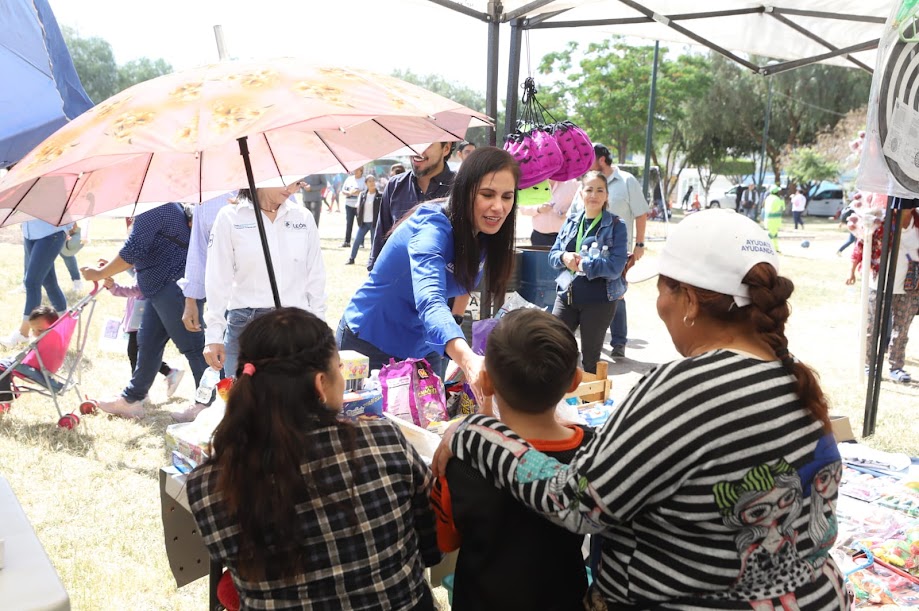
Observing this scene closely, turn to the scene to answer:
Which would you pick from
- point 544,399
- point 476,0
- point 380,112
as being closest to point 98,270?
point 476,0

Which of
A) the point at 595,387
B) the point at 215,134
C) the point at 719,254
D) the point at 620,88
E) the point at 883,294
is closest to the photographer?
the point at 719,254

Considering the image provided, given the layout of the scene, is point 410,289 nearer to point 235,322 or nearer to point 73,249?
point 235,322

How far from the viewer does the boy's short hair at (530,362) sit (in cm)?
166

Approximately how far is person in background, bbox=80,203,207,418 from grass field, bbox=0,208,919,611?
58 centimetres

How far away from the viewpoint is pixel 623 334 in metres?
7.34

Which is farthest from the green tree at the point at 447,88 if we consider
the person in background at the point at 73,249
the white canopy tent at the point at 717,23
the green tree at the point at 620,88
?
the white canopy tent at the point at 717,23

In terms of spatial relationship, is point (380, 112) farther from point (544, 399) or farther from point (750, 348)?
point (750, 348)

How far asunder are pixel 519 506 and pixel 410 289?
1.42 meters

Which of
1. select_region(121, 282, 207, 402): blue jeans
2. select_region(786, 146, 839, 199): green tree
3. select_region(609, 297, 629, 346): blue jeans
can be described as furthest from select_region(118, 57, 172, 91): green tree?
select_region(121, 282, 207, 402): blue jeans

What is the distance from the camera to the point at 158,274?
470cm

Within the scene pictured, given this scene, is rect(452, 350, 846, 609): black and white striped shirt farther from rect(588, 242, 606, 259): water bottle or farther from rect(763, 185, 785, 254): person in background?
rect(763, 185, 785, 254): person in background

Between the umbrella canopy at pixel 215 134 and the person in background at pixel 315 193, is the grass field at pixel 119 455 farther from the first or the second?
the person in background at pixel 315 193

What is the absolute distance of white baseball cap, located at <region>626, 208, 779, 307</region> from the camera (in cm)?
145

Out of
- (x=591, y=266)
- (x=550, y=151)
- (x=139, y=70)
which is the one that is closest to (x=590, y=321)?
(x=591, y=266)
